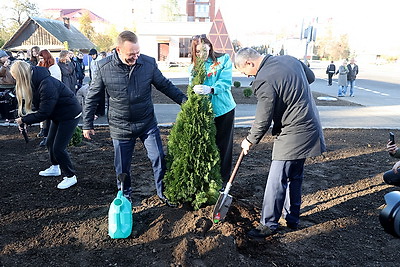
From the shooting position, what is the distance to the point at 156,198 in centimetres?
411

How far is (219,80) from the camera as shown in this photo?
3701 mm

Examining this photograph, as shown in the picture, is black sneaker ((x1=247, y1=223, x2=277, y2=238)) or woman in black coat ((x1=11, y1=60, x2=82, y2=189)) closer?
black sneaker ((x1=247, y1=223, x2=277, y2=238))

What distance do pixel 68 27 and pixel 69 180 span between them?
3625 centimetres

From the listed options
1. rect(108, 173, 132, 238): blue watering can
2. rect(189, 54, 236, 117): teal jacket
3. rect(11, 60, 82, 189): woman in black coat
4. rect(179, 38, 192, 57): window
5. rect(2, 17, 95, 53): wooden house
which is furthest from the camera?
rect(179, 38, 192, 57): window

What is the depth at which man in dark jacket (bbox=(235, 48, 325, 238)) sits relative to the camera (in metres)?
3.00

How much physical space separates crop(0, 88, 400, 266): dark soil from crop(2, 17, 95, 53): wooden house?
1171 inches

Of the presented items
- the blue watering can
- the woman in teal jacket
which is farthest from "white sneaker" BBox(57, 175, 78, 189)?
the woman in teal jacket

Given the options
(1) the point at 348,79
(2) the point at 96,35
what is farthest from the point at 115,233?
(2) the point at 96,35

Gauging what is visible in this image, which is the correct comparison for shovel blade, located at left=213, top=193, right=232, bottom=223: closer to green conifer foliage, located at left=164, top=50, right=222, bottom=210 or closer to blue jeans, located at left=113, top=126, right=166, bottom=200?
green conifer foliage, located at left=164, top=50, right=222, bottom=210

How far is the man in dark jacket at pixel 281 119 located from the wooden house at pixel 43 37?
3161 centimetres

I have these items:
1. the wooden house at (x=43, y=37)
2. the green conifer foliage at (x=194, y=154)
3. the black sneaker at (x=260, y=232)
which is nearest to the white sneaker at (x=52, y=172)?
the green conifer foliage at (x=194, y=154)

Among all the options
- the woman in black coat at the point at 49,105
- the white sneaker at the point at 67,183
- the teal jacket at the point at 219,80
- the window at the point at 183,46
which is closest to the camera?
the teal jacket at the point at 219,80

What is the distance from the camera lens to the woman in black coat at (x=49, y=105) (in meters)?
3.92

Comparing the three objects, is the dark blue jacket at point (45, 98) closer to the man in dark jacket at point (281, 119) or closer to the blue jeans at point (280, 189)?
the man in dark jacket at point (281, 119)
